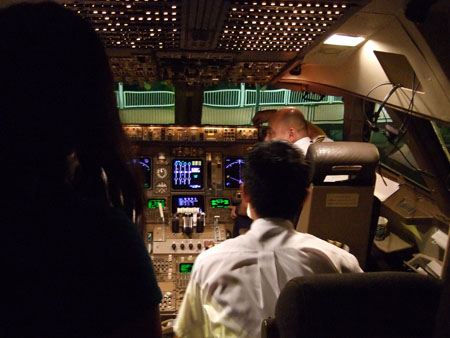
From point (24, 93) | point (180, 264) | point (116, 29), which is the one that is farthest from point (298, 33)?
point (180, 264)

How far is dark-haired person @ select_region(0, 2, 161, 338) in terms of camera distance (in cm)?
60

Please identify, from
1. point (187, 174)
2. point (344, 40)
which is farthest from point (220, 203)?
point (344, 40)

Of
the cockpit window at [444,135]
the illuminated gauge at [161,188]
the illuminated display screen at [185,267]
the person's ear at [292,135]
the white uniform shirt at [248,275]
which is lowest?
the illuminated display screen at [185,267]

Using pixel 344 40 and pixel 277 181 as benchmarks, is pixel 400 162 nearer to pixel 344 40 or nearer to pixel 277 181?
pixel 344 40

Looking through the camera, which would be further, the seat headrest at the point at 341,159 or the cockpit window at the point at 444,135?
the cockpit window at the point at 444,135

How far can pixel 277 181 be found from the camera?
149 centimetres

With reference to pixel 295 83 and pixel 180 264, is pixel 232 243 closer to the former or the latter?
pixel 180 264

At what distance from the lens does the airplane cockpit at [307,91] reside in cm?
161

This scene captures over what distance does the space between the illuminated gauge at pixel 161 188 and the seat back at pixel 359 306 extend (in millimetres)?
2675

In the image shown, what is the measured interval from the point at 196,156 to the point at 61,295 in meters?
3.01

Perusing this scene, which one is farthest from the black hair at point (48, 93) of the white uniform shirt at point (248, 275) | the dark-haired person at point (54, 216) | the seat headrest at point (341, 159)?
the seat headrest at point (341, 159)

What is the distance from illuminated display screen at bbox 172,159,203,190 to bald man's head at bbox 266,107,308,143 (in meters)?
0.77

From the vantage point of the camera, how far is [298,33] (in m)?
1.83

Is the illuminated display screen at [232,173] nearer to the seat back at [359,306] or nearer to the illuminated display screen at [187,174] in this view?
the illuminated display screen at [187,174]
